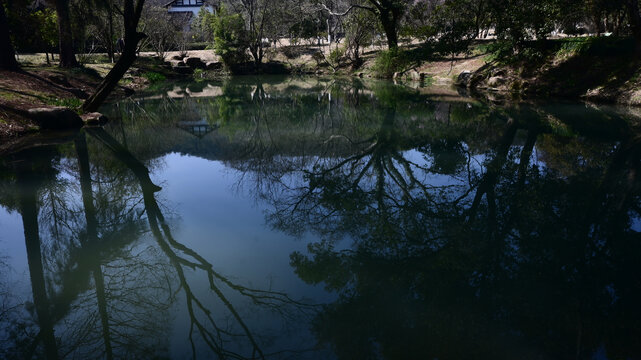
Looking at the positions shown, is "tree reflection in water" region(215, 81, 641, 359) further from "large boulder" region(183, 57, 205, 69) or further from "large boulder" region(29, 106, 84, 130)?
"large boulder" region(183, 57, 205, 69)

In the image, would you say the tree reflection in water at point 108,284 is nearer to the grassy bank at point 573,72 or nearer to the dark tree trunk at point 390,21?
the grassy bank at point 573,72

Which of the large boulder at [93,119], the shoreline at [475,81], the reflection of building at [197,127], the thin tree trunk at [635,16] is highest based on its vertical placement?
the thin tree trunk at [635,16]

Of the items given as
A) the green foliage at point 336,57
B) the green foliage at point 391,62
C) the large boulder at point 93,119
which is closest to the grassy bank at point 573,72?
the green foliage at point 391,62

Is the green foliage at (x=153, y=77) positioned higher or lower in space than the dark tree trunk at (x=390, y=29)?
lower

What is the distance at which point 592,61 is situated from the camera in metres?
20.9

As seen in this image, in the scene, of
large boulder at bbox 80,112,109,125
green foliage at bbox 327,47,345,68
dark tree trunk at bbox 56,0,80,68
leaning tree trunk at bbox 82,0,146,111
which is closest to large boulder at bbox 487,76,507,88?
green foliage at bbox 327,47,345,68

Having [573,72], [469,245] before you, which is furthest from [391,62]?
[469,245]

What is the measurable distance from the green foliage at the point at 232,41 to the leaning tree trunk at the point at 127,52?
2800 cm

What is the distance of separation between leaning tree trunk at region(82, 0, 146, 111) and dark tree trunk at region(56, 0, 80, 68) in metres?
12.3

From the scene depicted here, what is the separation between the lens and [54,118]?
1308 centimetres

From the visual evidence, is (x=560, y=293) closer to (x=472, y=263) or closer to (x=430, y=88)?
(x=472, y=263)

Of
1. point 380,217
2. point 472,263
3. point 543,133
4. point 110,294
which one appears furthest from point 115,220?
point 543,133

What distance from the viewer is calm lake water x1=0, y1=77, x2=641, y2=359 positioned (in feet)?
12.6

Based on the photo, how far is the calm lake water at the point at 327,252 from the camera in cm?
383
